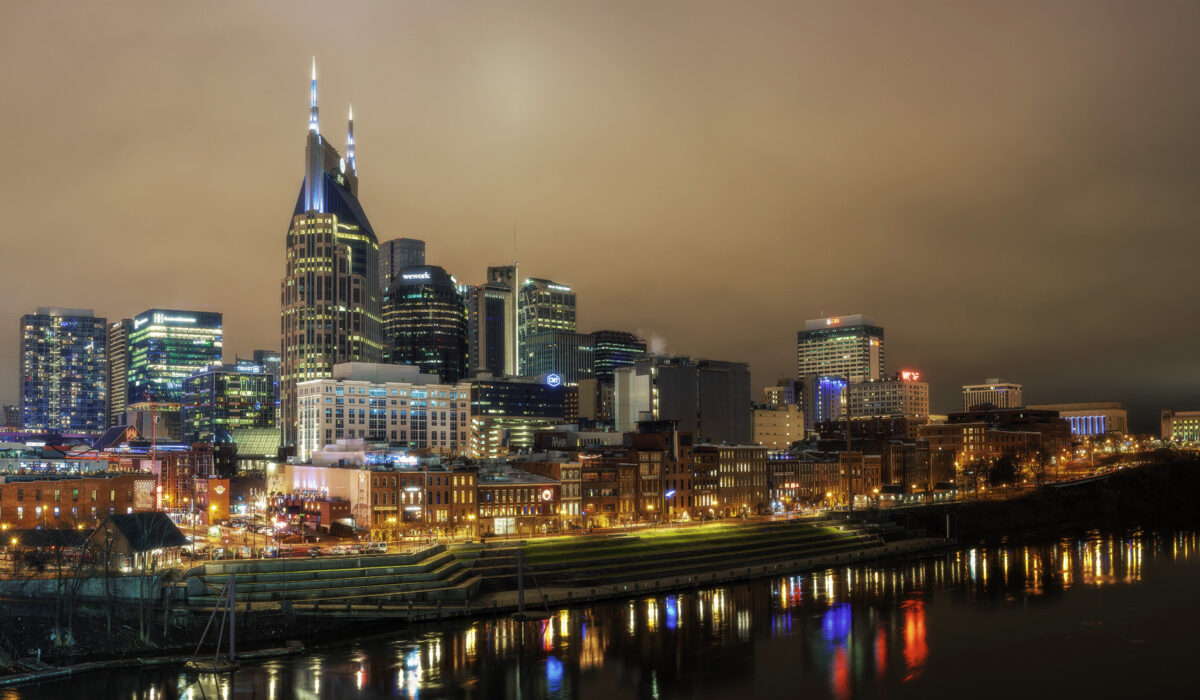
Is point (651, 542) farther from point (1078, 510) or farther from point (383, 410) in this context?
point (1078, 510)

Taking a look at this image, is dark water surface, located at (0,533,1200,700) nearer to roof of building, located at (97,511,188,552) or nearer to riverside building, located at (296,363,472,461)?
roof of building, located at (97,511,188,552)

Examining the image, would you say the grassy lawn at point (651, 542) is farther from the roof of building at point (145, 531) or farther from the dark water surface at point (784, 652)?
the roof of building at point (145, 531)

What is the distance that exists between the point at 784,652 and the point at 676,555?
108 feet

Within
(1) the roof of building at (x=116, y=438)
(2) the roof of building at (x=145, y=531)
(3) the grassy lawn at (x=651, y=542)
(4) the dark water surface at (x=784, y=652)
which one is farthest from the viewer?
(1) the roof of building at (x=116, y=438)

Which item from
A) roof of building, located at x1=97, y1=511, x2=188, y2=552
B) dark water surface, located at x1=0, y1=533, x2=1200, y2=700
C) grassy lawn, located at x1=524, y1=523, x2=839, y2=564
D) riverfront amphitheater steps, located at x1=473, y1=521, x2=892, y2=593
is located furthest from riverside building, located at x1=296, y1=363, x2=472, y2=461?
dark water surface, located at x1=0, y1=533, x2=1200, y2=700

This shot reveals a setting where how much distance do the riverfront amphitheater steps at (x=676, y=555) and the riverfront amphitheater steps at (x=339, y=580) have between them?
4.93 metres

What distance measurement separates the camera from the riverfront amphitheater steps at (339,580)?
3078 inches

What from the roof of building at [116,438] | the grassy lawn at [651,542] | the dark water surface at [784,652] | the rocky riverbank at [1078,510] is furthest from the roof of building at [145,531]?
the rocky riverbank at [1078,510]

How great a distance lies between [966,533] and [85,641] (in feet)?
407

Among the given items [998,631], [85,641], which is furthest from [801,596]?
[85,641]

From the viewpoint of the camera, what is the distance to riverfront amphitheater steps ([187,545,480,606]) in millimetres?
78188

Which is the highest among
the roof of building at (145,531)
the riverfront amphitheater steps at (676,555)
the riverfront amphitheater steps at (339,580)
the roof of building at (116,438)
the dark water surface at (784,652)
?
the roof of building at (116,438)

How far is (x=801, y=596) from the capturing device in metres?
95.3

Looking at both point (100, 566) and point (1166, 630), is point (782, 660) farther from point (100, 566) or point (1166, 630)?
point (100, 566)
